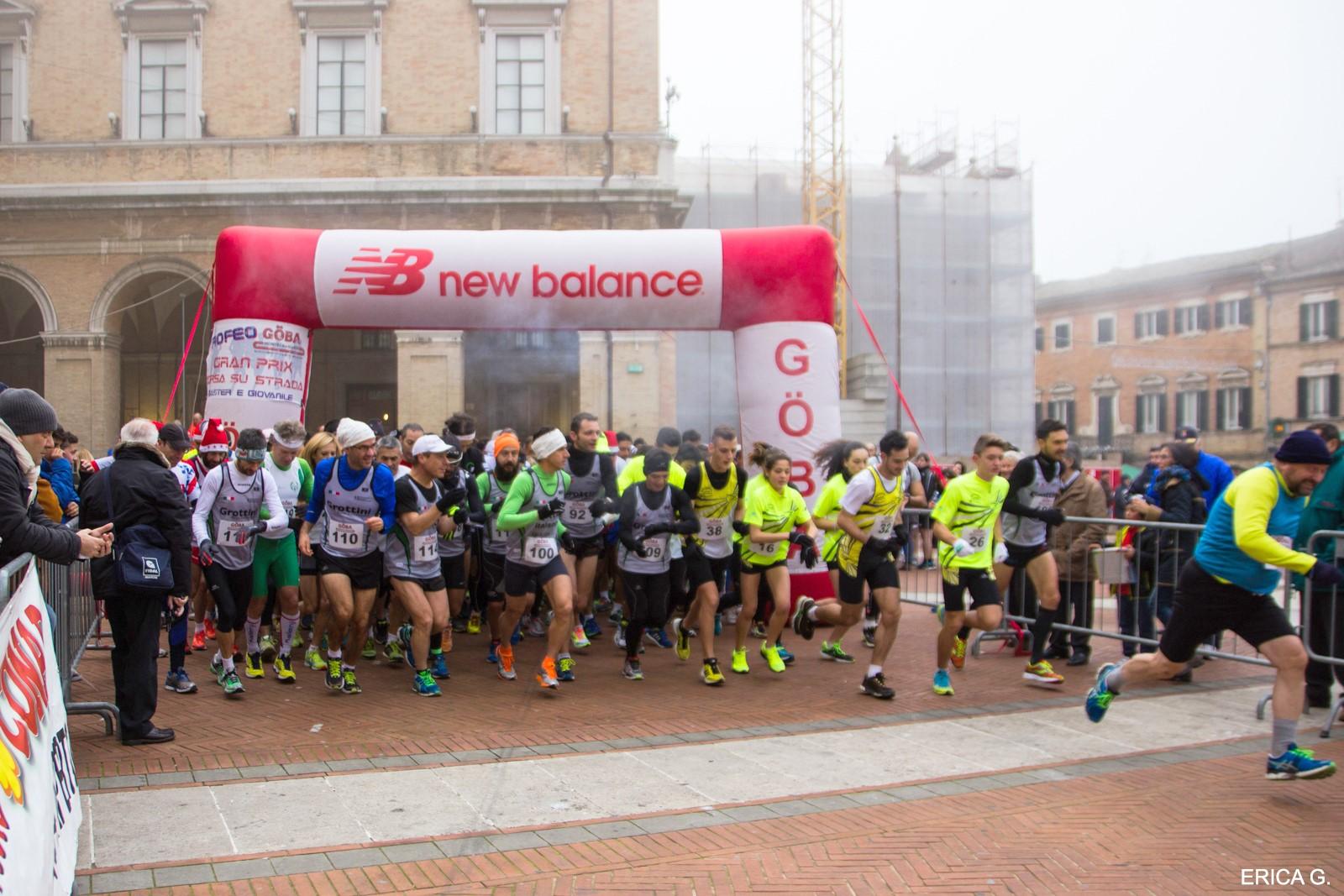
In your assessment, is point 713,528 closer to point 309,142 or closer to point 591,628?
point 591,628

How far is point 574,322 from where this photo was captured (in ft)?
36.2

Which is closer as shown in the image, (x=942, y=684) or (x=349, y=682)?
(x=349, y=682)

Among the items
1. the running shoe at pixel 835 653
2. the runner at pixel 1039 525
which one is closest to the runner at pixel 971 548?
the runner at pixel 1039 525

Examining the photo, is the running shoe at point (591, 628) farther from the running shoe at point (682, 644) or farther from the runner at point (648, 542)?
the runner at point (648, 542)

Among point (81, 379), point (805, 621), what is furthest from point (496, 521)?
point (81, 379)

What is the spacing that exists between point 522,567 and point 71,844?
431 centimetres

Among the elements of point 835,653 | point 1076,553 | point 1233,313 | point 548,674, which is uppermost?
point 1233,313

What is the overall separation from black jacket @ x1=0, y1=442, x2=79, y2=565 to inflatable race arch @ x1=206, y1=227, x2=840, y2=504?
18.9 feet

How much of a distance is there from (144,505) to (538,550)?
2.65 m

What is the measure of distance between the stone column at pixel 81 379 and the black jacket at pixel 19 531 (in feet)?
64.7

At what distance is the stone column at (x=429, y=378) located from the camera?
2258cm

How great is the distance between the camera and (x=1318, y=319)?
1858 inches

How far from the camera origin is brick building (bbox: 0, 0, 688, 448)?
894 inches

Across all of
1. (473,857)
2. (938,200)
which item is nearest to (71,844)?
(473,857)
